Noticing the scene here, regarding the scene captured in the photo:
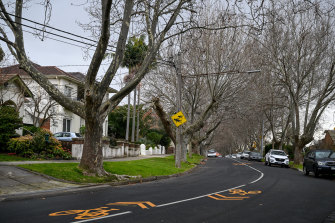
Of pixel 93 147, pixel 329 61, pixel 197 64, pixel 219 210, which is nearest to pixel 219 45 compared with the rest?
pixel 197 64

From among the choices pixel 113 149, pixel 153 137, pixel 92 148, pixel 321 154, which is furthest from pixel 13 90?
pixel 153 137

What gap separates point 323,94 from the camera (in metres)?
28.1

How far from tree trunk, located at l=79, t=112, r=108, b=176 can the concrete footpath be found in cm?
126

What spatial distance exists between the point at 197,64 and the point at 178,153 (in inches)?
346

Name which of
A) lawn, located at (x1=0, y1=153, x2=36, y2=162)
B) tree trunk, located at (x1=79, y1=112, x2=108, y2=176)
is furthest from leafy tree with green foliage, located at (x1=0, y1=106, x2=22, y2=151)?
tree trunk, located at (x1=79, y1=112, x2=108, y2=176)

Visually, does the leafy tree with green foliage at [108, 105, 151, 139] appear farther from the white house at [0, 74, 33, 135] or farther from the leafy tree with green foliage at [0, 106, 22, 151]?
the leafy tree with green foliage at [0, 106, 22, 151]

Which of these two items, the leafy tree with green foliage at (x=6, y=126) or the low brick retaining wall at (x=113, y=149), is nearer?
the leafy tree with green foliage at (x=6, y=126)

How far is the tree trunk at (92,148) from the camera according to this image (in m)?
13.1

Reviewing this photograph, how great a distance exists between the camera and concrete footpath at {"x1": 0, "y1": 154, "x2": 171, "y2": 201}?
383 inches

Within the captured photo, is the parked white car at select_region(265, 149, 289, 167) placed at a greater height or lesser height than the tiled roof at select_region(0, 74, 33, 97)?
lesser

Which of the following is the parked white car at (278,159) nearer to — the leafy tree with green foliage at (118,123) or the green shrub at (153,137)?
the leafy tree with green foliage at (118,123)

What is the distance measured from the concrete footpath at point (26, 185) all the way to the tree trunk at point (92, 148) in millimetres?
1256

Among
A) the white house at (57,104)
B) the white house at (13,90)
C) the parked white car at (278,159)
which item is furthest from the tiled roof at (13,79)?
the parked white car at (278,159)

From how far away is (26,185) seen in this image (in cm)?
1095
